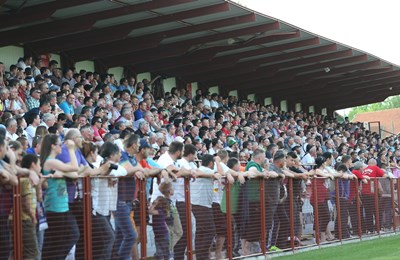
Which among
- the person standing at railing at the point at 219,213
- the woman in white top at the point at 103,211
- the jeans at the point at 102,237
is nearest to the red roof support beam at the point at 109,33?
the person standing at railing at the point at 219,213

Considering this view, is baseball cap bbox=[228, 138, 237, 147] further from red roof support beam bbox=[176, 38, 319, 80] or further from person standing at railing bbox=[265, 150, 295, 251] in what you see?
red roof support beam bbox=[176, 38, 319, 80]

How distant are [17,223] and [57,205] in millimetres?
678

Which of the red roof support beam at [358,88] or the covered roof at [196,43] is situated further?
the red roof support beam at [358,88]

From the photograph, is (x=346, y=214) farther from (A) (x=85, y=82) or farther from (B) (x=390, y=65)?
(B) (x=390, y=65)

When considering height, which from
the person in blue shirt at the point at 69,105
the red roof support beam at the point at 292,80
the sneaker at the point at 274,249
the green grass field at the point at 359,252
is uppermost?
the red roof support beam at the point at 292,80

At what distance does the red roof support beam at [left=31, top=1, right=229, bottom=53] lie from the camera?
24141 millimetres

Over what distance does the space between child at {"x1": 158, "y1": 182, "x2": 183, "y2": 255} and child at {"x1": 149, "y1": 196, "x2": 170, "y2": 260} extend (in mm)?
88

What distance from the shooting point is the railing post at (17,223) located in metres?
9.90

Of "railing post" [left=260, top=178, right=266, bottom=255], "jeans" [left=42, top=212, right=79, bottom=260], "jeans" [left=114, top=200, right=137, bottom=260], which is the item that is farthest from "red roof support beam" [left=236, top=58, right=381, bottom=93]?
"jeans" [left=42, top=212, right=79, bottom=260]

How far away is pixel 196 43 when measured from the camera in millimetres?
28234

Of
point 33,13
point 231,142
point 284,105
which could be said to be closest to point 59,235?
point 33,13

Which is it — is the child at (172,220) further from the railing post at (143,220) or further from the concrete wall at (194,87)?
the concrete wall at (194,87)

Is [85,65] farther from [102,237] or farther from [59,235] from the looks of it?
[59,235]

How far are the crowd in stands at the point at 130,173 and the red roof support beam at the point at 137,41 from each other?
1238 mm
